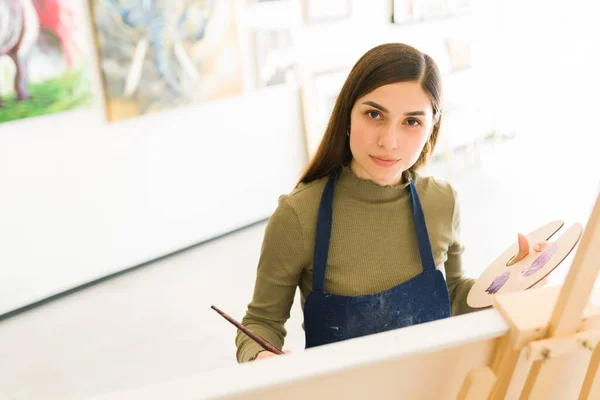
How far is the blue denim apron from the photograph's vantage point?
1128 mm

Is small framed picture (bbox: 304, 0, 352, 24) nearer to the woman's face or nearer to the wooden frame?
the woman's face

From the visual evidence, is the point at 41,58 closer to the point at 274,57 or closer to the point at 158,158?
the point at 158,158

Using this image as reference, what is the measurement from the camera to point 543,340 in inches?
24.0

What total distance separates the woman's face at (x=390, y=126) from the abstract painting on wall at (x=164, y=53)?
208cm

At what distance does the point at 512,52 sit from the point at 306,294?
4.36 metres

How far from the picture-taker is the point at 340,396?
0.61m

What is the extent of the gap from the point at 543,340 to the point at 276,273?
24.1 inches

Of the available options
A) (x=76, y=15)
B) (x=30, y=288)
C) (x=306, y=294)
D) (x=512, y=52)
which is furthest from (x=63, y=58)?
(x=512, y=52)

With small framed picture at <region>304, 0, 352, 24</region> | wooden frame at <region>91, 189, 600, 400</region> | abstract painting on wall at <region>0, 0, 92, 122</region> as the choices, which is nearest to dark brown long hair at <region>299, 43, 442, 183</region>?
wooden frame at <region>91, 189, 600, 400</region>

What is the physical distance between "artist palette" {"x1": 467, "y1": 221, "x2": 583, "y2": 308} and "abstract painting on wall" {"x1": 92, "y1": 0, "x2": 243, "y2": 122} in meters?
2.34

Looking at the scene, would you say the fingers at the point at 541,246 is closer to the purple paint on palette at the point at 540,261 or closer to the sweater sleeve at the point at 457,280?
the purple paint on palette at the point at 540,261

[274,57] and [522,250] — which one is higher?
[274,57]

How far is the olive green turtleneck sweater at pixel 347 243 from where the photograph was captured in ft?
3.72

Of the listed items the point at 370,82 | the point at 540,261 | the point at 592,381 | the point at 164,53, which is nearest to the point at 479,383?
the point at 592,381
